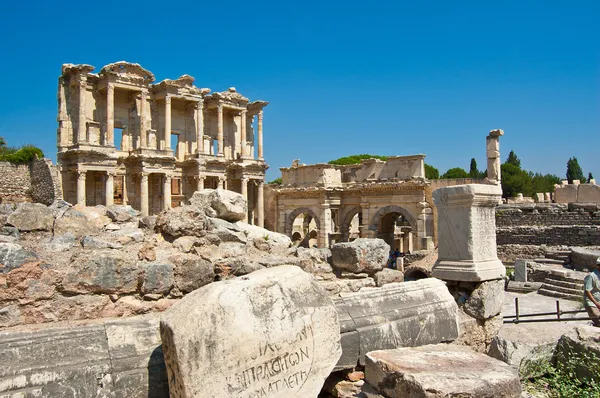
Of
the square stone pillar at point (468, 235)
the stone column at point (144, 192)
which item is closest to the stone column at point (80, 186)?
the stone column at point (144, 192)

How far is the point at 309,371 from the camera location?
2809 millimetres

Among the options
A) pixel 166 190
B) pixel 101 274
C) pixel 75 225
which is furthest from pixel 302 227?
pixel 101 274

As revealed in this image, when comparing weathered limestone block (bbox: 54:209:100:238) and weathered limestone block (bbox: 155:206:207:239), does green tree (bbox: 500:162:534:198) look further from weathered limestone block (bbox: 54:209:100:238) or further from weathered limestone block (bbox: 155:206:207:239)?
weathered limestone block (bbox: 54:209:100:238)

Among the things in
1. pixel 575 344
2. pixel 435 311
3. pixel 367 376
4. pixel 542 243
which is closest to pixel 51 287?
pixel 367 376

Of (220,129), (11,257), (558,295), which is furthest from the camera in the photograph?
(220,129)

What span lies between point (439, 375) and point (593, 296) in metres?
5.11

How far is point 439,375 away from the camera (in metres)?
2.81

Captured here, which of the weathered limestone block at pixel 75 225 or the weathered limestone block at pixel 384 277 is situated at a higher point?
the weathered limestone block at pixel 75 225

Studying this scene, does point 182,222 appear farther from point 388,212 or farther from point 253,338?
point 388,212

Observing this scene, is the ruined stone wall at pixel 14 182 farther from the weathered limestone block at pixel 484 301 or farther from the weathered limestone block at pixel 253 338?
the weathered limestone block at pixel 253 338

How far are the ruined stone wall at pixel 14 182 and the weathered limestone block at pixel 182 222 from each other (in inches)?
840

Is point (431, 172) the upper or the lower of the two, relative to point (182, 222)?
upper

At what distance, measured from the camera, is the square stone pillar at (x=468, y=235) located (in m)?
5.04

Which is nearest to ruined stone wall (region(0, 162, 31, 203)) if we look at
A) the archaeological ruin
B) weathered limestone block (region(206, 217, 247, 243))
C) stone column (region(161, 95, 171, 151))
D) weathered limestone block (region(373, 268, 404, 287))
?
the archaeological ruin
